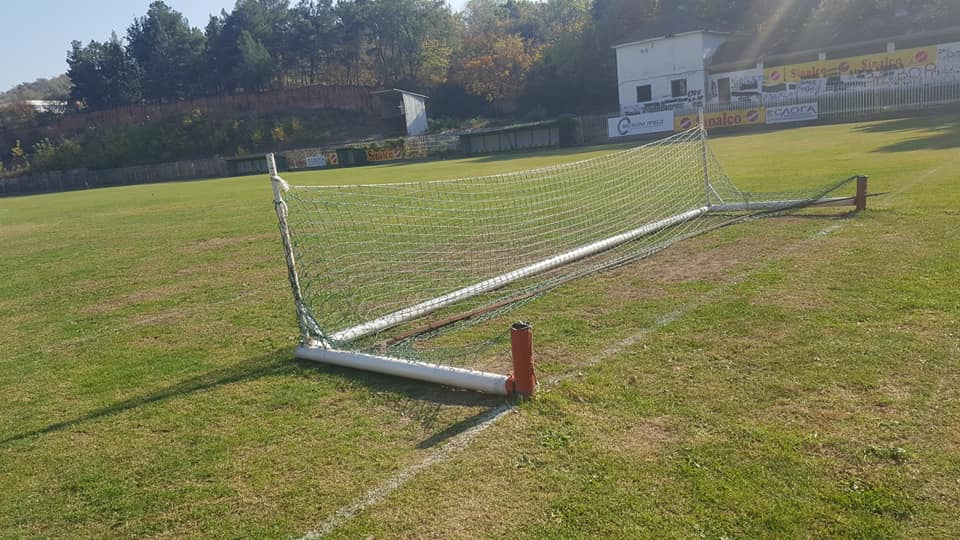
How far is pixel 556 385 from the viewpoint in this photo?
199 inches

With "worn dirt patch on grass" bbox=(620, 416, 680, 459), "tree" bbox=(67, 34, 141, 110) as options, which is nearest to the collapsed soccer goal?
"worn dirt patch on grass" bbox=(620, 416, 680, 459)

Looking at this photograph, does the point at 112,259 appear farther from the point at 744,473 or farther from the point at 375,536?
the point at 744,473

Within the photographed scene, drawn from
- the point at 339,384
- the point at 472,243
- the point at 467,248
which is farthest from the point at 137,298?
the point at 339,384

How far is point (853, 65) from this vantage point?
41.1 m

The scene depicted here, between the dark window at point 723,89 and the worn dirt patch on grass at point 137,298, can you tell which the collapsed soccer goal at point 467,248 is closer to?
the worn dirt patch on grass at point 137,298

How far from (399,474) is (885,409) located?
3.02m

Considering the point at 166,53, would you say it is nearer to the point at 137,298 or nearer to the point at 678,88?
the point at 678,88

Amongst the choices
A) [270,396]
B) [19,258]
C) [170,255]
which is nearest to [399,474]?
[270,396]

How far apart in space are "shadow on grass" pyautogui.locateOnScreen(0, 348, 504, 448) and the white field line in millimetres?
126

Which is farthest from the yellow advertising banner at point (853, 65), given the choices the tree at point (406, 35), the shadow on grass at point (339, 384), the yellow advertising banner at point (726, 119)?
the tree at point (406, 35)

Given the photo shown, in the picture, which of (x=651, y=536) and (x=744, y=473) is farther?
(x=744, y=473)

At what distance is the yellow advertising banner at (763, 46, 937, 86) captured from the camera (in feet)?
129

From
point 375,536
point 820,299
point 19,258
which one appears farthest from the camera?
point 19,258

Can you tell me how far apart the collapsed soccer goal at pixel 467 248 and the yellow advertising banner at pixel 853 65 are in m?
29.8
